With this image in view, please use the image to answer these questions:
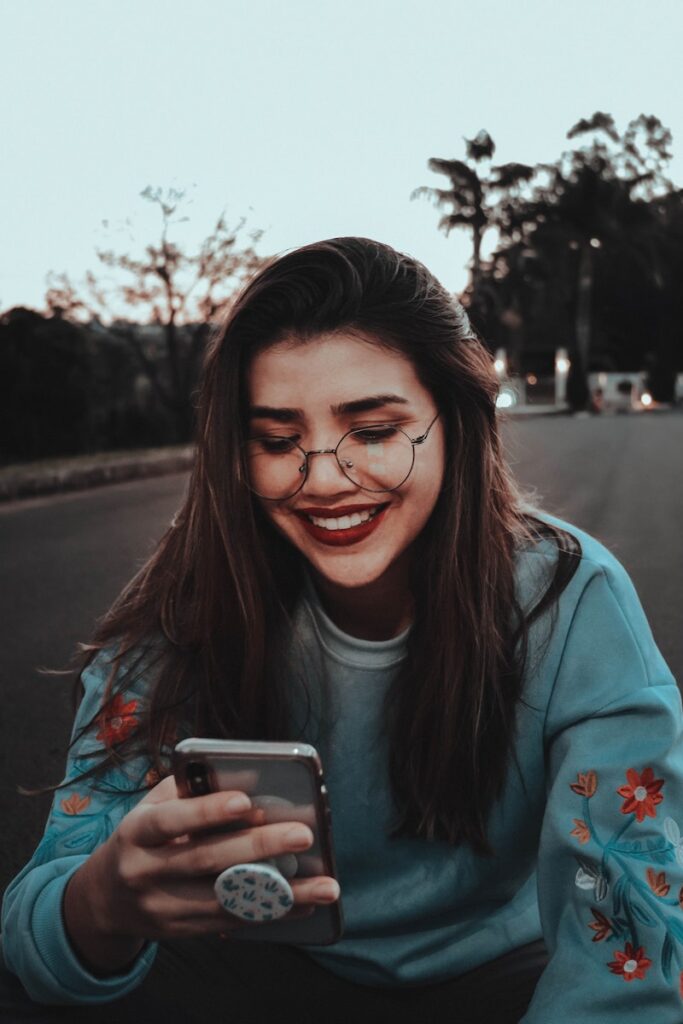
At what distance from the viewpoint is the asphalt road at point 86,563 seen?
381 centimetres

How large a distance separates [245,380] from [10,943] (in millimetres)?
868

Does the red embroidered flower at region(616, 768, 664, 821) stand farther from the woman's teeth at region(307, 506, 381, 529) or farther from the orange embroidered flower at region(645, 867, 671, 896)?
the woman's teeth at region(307, 506, 381, 529)

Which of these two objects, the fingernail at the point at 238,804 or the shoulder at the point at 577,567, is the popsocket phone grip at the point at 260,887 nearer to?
the fingernail at the point at 238,804

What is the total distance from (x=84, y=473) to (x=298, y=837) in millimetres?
12230

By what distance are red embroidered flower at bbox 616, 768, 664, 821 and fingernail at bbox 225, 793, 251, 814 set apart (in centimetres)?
52

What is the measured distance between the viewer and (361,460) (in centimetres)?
166

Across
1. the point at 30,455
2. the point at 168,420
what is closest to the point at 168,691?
the point at 30,455

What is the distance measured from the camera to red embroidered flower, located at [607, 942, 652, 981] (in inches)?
52.7

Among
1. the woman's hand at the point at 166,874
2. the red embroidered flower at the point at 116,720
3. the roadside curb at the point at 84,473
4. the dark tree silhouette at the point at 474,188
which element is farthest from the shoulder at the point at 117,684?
the dark tree silhouette at the point at 474,188

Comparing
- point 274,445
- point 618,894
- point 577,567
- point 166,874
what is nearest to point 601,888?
point 618,894

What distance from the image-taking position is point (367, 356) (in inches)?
65.6

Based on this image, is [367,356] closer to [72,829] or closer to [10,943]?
[72,829]

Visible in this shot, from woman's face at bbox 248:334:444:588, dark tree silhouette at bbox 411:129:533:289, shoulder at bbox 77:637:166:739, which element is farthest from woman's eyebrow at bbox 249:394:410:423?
dark tree silhouette at bbox 411:129:533:289

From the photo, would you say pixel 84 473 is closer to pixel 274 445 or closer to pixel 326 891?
pixel 274 445
